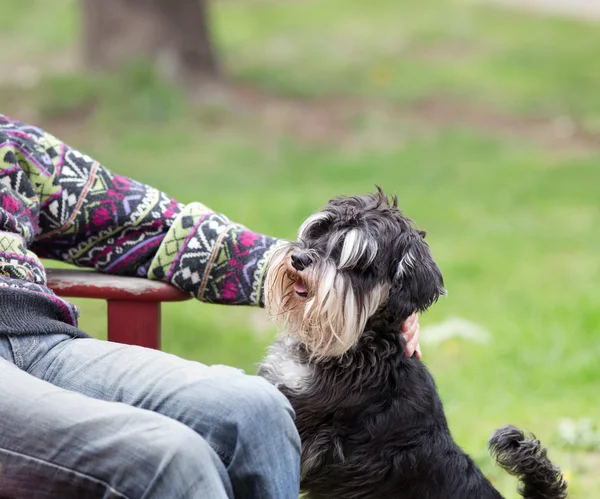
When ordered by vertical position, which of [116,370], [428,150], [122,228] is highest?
[428,150]

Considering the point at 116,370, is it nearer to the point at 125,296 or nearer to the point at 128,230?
the point at 125,296

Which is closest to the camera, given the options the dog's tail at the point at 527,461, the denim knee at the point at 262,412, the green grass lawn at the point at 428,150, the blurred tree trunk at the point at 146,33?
the denim knee at the point at 262,412

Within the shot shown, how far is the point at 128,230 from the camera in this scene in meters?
2.82

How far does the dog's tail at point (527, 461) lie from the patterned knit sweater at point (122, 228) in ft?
2.56

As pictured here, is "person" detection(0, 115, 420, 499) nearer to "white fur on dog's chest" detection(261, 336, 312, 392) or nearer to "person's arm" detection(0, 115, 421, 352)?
"person's arm" detection(0, 115, 421, 352)

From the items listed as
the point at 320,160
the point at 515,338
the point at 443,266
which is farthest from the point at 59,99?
the point at 515,338

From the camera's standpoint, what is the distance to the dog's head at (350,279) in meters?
2.65

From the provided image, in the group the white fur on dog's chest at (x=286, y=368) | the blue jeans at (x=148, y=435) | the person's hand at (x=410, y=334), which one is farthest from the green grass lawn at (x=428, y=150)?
the blue jeans at (x=148, y=435)

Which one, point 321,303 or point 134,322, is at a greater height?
point 321,303

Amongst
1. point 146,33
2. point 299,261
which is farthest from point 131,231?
point 146,33

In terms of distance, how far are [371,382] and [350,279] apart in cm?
29

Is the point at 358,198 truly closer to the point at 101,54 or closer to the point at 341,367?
→ the point at 341,367

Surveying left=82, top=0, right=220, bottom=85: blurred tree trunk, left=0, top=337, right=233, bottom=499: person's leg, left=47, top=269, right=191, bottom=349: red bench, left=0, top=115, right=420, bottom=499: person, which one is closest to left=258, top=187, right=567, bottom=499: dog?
left=0, top=115, right=420, bottom=499: person

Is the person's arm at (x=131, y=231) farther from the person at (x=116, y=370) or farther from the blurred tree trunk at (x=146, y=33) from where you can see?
the blurred tree trunk at (x=146, y=33)
